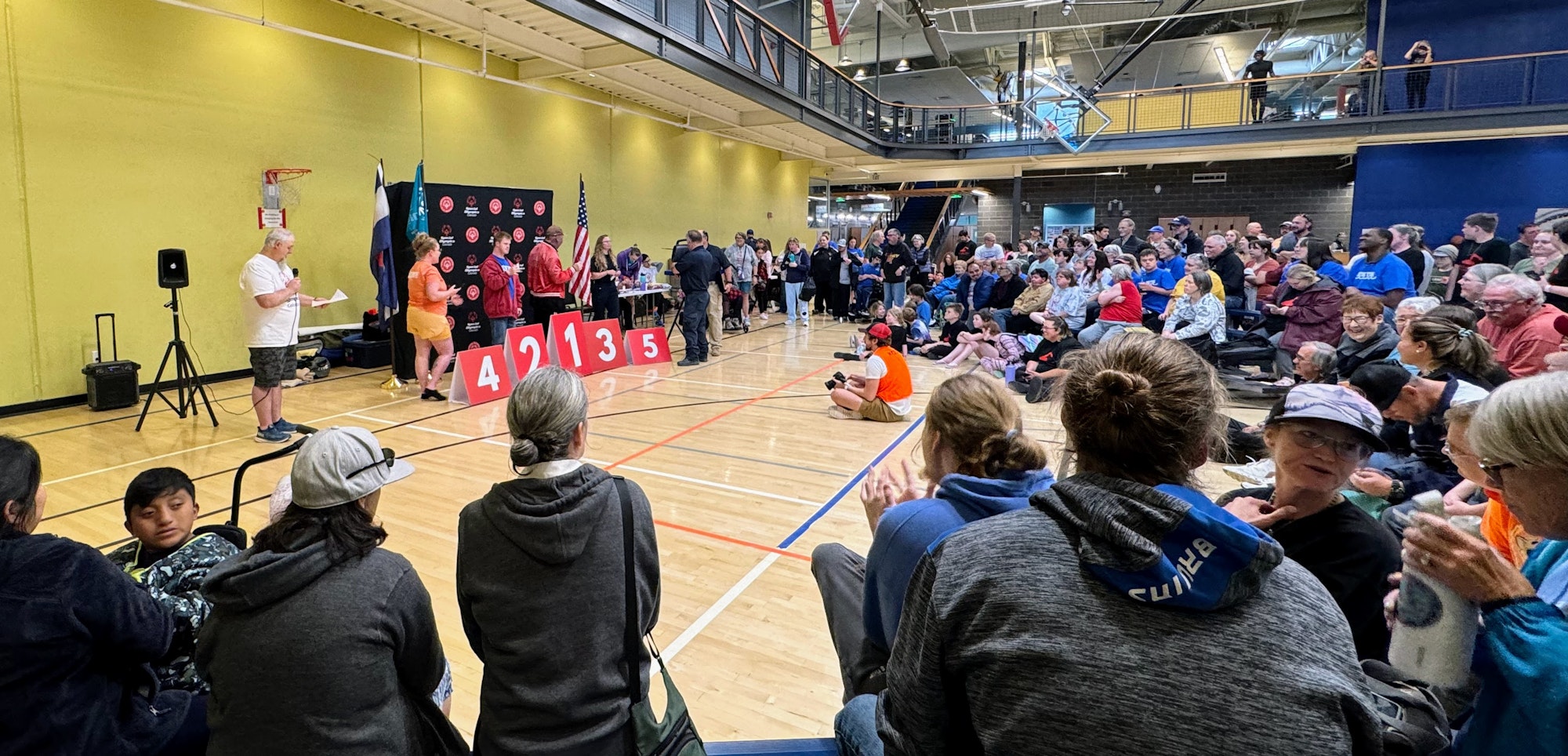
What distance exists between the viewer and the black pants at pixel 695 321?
32.7 feet

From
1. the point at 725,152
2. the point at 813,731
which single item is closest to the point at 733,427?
the point at 813,731

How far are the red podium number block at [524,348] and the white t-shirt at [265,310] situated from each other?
7.22 ft

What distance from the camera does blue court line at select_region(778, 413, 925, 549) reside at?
4137mm

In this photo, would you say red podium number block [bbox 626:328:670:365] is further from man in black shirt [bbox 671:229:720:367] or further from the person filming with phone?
the person filming with phone

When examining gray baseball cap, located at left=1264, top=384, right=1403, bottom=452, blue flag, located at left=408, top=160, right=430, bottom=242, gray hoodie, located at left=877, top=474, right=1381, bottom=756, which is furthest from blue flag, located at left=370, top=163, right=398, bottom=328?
gray hoodie, located at left=877, top=474, right=1381, bottom=756

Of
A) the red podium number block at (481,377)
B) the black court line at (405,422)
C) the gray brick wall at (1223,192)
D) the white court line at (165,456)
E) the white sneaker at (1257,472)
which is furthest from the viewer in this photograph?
the gray brick wall at (1223,192)

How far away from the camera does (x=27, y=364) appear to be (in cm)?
680

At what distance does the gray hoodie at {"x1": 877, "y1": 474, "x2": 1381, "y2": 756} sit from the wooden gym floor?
42.7 inches

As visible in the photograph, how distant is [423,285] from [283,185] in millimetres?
2827

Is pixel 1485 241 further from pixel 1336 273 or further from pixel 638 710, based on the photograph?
pixel 638 710

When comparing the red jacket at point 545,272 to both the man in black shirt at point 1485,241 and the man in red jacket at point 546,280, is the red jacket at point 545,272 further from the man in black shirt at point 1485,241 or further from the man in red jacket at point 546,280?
the man in black shirt at point 1485,241

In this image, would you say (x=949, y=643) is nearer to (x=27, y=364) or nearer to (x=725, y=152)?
(x=27, y=364)

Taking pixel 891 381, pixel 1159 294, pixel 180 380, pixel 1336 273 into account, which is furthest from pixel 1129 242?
pixel 180 380

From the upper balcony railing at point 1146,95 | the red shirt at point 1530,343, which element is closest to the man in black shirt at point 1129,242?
the upper balcony railing at point 1146,95
